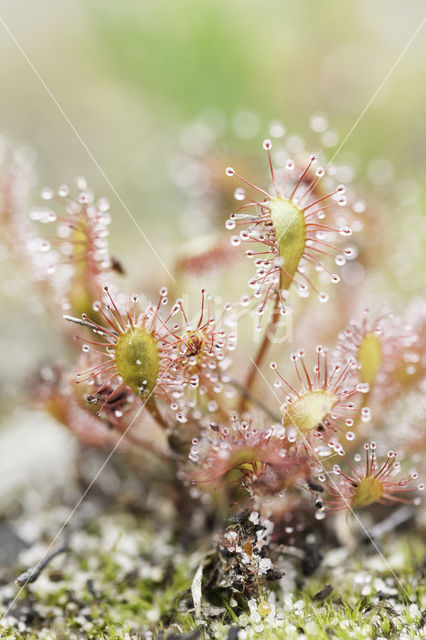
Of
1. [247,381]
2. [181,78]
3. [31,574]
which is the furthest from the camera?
[181,78]

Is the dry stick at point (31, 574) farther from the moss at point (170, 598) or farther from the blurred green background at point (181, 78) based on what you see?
the blurred green background at point (181, 78)

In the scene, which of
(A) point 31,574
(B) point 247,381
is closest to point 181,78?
(B) point 247,381

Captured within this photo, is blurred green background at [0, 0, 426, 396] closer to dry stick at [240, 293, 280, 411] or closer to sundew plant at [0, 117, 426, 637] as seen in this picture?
sundew plant at [0, 117, 426, 637]

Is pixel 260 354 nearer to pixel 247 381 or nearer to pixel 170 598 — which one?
pixel 247 381

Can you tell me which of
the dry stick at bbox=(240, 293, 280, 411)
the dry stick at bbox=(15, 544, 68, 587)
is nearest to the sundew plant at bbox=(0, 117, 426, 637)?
the dry stick at bbox=(240, 293, 280, 411)

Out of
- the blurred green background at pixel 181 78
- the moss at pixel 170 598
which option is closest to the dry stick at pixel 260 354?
the moss at pixel 170 598

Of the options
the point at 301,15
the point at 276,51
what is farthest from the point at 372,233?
the point at 301,15
